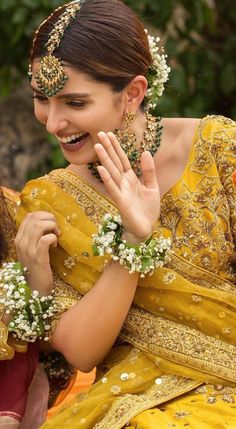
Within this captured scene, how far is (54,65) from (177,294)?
67 centimetres

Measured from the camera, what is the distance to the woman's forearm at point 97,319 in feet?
9.29

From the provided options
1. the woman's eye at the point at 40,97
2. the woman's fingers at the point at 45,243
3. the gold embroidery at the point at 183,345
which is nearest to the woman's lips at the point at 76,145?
the woman's eye at the point at 40,97

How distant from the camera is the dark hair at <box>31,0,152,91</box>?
2834mm

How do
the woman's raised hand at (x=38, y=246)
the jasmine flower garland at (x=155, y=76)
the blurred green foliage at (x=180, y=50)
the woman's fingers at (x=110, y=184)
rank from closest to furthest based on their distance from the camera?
the woman's fingers at (x=110, y=184), the woman's raised hand at (x=38, y=246), the jasmine flower garland at (x=155, y=76), the blurred green foliage at (x=180, y=50)

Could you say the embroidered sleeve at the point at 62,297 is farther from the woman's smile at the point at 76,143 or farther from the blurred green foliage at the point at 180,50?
the blurred green foliage at the point at 180,50

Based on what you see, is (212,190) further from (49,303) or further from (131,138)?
(49,303)

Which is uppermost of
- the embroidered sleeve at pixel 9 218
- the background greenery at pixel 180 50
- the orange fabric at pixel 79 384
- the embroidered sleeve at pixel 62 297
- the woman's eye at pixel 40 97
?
the woman's eye at pixel 40 97

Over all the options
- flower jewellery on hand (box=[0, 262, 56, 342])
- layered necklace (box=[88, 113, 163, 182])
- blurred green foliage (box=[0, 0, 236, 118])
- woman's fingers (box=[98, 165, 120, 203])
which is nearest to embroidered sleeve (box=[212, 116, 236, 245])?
layered necklace (box=[88, 113, 163, 182])

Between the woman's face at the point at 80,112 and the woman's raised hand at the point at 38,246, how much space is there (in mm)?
185

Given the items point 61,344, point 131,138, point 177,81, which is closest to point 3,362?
point 61,344

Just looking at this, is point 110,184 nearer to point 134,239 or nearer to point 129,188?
point 129,188

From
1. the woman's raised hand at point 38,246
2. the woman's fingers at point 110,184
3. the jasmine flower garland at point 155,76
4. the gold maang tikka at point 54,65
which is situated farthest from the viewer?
the jasmine flower garland at point 155,76

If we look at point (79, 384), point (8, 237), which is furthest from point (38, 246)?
point (79, 384)

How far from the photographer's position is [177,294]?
290cm
